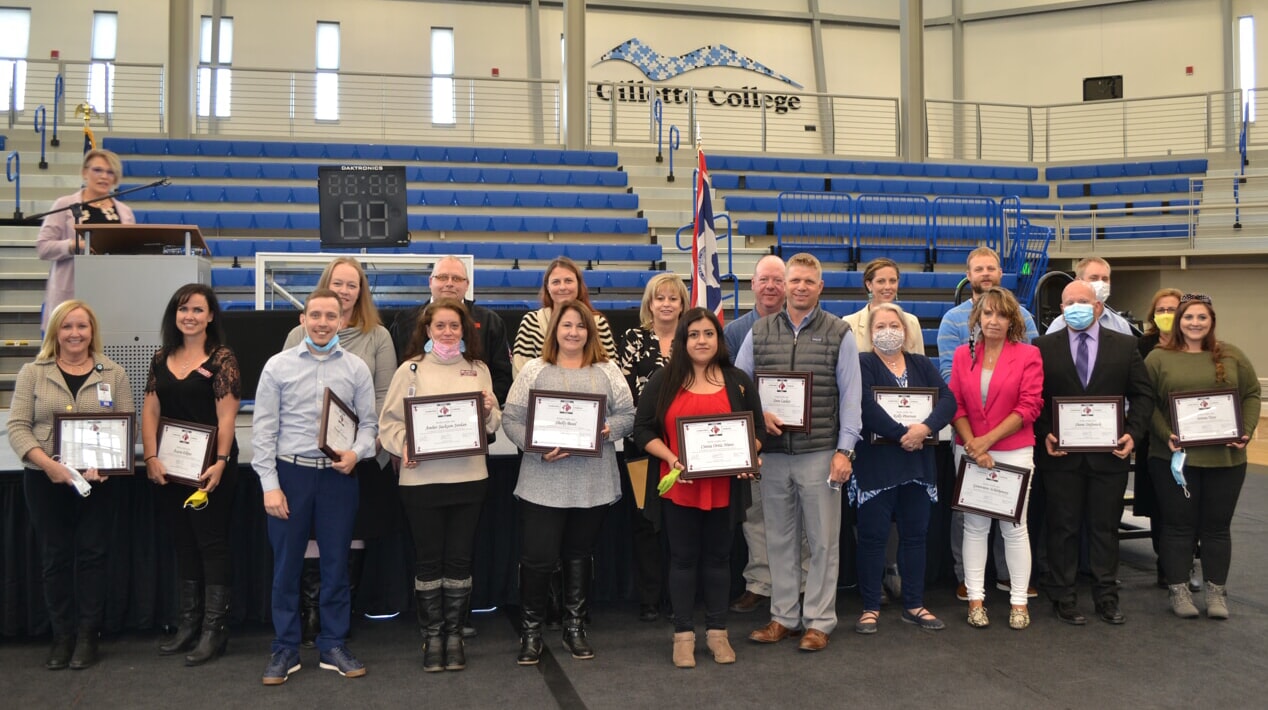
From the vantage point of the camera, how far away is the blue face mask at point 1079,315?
13.8 ft

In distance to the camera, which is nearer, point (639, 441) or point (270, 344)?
point (639, 441)

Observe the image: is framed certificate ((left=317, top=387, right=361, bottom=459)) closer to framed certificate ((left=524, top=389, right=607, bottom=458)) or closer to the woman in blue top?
framed certificate ((left=524, top=389, right=607, bottom=458))

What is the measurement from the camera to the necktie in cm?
429

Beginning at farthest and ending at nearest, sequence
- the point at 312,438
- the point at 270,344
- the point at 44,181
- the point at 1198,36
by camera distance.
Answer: the point at 1198,36
the point at 44,181
the point at 270,344
the point at 312,438

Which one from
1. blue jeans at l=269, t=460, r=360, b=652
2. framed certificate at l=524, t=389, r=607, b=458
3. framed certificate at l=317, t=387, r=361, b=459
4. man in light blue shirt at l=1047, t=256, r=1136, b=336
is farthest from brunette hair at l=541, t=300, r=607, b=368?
man in light blue shirt at l=1047, t=256, r=1136, b=336

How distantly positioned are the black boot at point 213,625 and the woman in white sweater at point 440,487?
0.78 meters

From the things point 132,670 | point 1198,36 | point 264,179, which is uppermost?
point 1198,36

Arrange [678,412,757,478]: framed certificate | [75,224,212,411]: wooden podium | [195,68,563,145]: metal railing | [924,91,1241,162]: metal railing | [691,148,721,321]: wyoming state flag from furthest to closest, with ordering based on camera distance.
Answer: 1. [924,91,1241,162]: metal railing
2. [195,68,563,145]: metal railing
3. [691,148,721,321]: wyoming state flag
4. [75,224,212,411]: wooden podium
5. [678,412,757,478]: framed certificate

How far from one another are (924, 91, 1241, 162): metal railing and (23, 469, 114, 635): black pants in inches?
554

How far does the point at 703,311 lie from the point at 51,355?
2492 mm

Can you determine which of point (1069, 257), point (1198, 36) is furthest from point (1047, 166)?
point (1198, 36)

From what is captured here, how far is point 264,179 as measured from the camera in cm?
1170

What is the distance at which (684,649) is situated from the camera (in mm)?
3713

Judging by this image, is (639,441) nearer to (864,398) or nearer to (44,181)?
(864,398)
